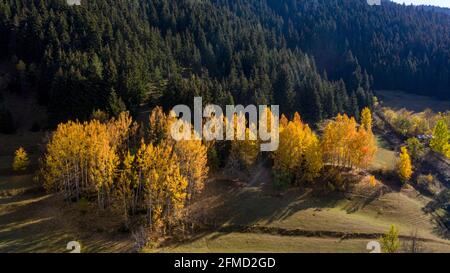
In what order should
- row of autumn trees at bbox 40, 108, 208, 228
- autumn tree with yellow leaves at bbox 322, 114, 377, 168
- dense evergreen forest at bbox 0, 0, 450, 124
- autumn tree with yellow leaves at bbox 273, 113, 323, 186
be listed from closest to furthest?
row of autumn trees at bbox 40, 108, 208, 228, autumn tree with yellow leaves at bbox 273, 113, 323, 186, autumn tree with yellow leaves at bbox 322, 114, 377, 168, dense evergreen forest at bbox 0, 0, 450, 124

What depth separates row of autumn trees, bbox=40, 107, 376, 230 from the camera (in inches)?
2430

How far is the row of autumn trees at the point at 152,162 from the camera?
61.7m

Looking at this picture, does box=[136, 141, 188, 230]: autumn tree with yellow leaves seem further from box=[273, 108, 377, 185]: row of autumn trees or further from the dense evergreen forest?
the dense evergreen forest

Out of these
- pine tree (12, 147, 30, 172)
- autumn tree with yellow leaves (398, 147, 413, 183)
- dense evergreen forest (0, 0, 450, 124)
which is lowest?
autumn tree with yellow leaves (398, 147, 413, 183)

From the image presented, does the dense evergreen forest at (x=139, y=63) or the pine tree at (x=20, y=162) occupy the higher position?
the dense evergreen forest at (x=139, y=63)

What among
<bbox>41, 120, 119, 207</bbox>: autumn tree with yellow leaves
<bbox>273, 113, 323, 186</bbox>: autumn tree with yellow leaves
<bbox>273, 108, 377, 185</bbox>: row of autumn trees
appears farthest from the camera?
<bbox>273, 108, 377, 185</bbox>: row of autumn trees

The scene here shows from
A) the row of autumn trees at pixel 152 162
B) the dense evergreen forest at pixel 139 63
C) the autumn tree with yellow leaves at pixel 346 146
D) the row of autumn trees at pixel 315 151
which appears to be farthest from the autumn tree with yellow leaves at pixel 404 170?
the dense evergreen forest at pixel 139 63

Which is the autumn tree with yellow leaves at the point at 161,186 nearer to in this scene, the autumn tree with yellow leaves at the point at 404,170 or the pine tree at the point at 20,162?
the pine tree at the point at 20,162

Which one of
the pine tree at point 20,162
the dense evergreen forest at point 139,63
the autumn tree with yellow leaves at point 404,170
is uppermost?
the dense evergreen forest at point 139,63

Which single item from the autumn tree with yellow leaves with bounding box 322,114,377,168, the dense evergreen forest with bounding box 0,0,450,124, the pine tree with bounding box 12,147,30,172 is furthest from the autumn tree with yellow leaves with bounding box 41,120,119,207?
the autumn tree with yellow leaves with bounding box 322,114,377,168

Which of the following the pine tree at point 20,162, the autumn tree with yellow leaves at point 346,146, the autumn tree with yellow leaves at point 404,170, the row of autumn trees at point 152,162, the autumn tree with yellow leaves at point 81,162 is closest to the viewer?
A: the row of autumn trees at point 152,162
